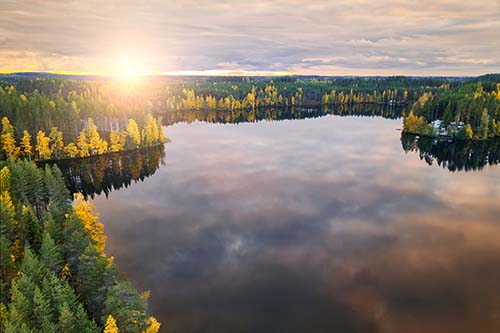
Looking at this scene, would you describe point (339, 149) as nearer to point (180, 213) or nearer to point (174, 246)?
point (180, 213)

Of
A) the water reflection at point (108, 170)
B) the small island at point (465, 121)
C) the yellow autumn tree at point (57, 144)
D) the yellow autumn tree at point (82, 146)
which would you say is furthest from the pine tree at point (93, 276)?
the small island at point (465, 121)

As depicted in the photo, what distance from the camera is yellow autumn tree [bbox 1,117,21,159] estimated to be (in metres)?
110

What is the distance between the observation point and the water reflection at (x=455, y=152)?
119 metres

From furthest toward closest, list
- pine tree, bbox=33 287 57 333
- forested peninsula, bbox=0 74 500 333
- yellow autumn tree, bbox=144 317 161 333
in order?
yellow autumn tree, bbox=144 317 161 333 < forested peninsula, bbox=0 74 500 333 < pine tree, bbox=33 287 57 333

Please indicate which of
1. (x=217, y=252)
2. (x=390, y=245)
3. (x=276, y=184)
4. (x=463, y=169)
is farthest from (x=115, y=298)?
(x=463, y=169)

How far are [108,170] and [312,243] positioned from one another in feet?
239

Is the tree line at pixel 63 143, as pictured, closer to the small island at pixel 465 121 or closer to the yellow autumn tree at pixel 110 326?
the yellow autumn tree at pixel 110 326

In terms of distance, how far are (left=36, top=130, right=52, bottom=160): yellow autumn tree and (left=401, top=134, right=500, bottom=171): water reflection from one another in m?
129

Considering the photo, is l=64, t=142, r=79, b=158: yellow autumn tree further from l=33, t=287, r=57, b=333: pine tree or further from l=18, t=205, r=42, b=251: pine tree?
l=33, t=287, r=57, b=333: pine tree

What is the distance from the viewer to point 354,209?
257ft

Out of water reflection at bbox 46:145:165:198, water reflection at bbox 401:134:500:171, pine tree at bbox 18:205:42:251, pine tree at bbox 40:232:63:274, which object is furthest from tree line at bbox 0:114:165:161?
water reflection at bbox 401:134:500:171

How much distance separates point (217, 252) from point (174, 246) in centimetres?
806

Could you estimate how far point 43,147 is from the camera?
375 feet

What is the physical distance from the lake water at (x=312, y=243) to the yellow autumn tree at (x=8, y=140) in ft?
132
